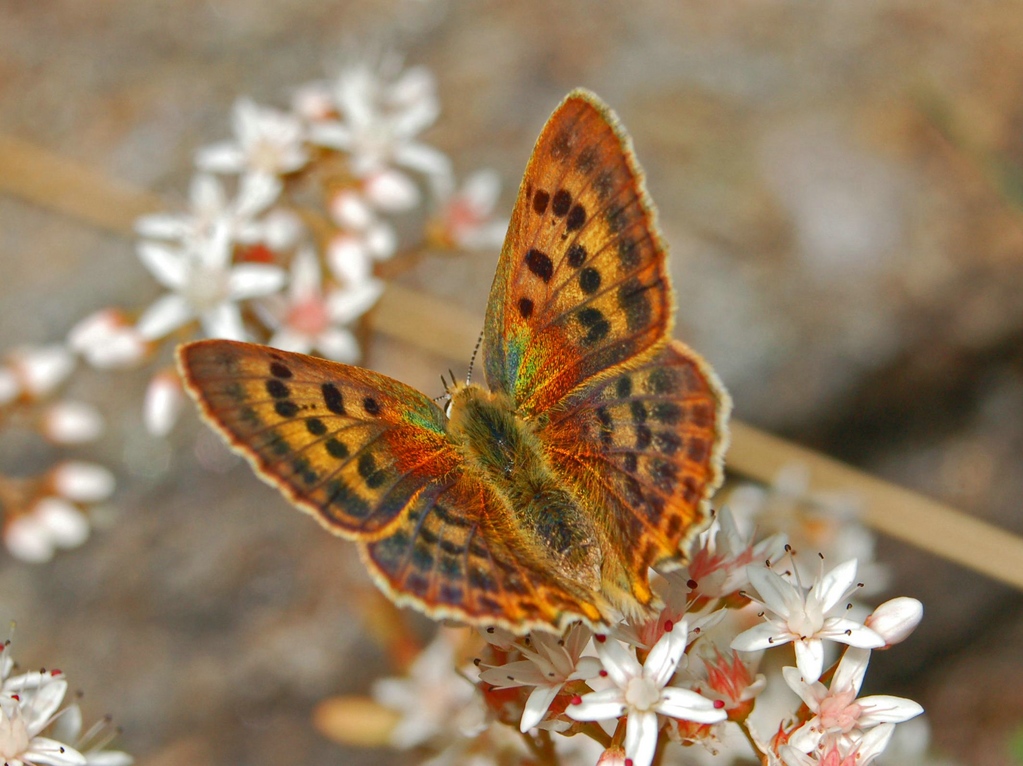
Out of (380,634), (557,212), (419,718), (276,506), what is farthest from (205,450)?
(557,212)

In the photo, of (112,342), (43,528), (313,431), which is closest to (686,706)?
(313,431)

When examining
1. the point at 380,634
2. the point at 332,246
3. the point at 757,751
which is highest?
the point at 332,246

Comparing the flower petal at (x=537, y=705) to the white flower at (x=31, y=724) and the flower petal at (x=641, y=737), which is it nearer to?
the flower petal at (x=641, y=737)

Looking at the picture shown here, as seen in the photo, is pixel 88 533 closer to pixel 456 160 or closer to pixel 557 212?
pixel 456 160

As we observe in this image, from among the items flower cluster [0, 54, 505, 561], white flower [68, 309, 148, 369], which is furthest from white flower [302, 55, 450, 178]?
white flower [68, 309, 148, 369]

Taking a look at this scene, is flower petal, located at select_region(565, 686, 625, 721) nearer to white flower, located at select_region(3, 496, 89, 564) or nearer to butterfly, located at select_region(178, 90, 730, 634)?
butterfly, located at select_region(178, 90, 730, 634)

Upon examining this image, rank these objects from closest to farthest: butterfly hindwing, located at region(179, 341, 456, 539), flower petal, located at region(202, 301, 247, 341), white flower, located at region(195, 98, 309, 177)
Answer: butterfly hindwing, located at region(179, 341, 456, 539), flower petal, located at region(202, 301, 247, 341), white flower, located at region(195, 98, 309, 177)

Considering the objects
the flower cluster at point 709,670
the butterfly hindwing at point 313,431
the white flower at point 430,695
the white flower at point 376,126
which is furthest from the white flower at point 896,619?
the white flower at point 376,126
